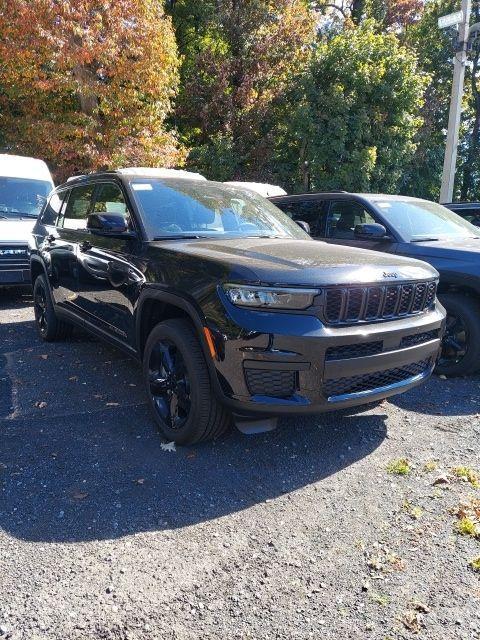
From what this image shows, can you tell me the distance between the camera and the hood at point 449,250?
4906mm

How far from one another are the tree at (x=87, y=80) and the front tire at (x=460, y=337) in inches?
415

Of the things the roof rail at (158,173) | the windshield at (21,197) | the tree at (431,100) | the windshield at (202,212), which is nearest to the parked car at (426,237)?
the windshield at (202,212)

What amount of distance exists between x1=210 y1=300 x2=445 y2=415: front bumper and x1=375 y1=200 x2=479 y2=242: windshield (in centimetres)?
279

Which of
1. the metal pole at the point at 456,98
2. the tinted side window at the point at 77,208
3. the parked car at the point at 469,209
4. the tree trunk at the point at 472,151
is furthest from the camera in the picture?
the tree trunk at the point at 472,151

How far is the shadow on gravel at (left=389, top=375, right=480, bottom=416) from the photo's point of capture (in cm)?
432

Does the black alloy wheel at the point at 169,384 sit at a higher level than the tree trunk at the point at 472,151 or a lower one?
lower

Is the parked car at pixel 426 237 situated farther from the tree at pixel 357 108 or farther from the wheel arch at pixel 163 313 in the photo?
the tree at pixel 357 108

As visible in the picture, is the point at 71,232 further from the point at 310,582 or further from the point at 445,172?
the point at 445,172

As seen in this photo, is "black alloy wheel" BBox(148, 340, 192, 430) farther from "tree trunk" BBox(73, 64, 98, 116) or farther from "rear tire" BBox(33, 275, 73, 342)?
"tree trunk" BBox(73, 64, 98, 116)

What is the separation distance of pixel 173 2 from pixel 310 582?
71.5 feet

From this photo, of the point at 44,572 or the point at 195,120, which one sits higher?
the point at 195,120

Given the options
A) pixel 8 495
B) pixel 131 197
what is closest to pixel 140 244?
pixel 131 197

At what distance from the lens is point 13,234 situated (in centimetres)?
805

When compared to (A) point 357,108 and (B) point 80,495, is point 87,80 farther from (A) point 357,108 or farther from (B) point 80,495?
(B) point 80,495
